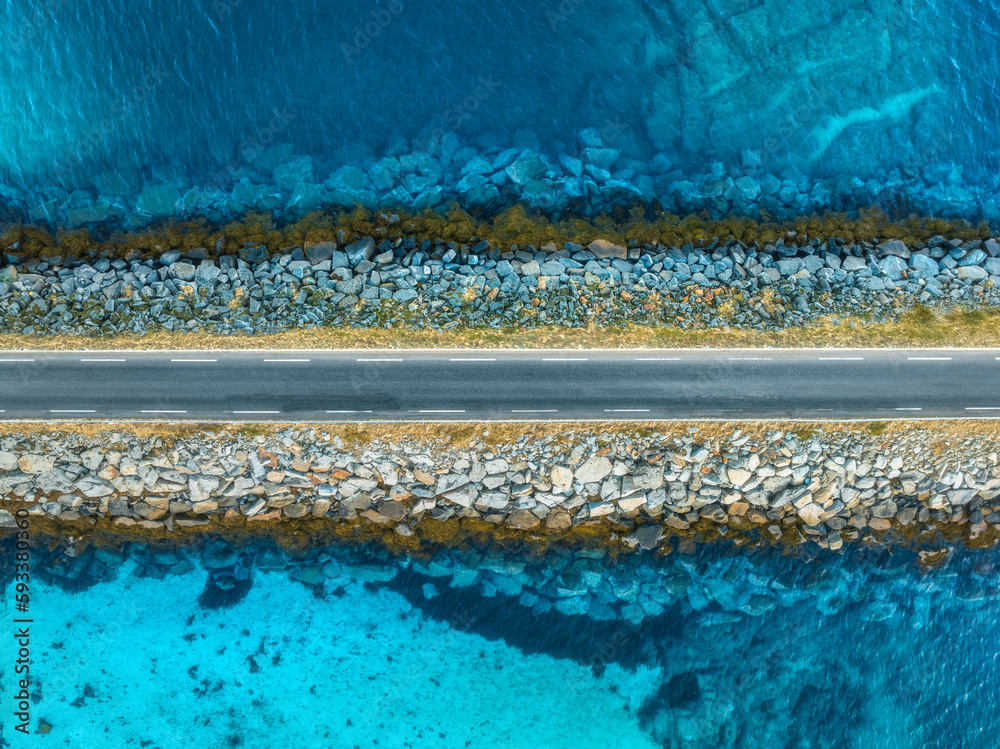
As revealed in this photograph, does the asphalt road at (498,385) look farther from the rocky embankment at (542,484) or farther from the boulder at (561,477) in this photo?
the boulder at (561,477)

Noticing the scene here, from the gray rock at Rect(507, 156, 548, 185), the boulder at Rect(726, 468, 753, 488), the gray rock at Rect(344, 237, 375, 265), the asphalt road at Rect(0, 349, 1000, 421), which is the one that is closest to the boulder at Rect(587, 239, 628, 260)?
the gray rock at Rect(507, 156, 548, 185)

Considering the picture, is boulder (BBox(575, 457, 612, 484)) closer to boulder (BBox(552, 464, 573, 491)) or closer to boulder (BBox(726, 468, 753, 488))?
boulder (BBox(552, 464, 573, 491))

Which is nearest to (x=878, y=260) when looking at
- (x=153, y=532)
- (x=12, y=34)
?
(x=153, y=532)

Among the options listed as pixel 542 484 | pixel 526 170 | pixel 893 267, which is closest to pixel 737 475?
pixel 542 484

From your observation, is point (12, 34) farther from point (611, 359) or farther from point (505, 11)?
point (611, 359)

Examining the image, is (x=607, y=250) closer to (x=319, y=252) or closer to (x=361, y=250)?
(x=361, y=250)

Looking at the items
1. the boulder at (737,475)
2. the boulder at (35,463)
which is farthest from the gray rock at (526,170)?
the boulder at (35,463)
